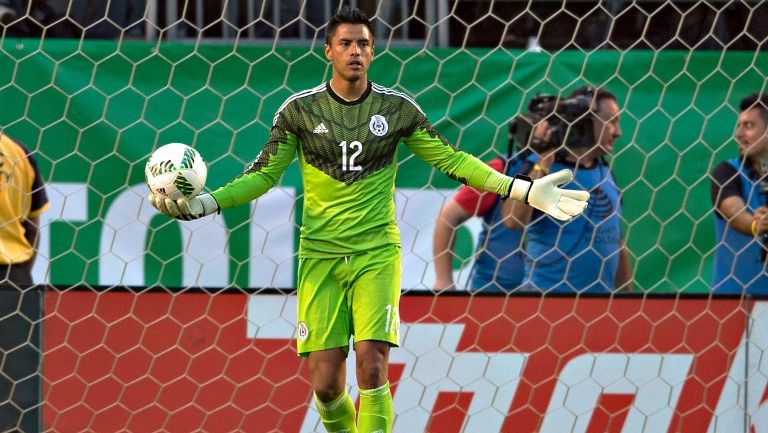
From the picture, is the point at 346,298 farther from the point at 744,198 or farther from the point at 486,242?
the point at 744,198

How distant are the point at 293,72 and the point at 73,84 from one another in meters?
1.07

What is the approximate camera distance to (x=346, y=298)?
4883 millimetres

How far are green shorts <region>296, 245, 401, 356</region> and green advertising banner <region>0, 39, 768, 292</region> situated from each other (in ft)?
5.80

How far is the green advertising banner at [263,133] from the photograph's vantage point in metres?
6.63

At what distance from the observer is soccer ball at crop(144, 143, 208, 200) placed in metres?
4.50

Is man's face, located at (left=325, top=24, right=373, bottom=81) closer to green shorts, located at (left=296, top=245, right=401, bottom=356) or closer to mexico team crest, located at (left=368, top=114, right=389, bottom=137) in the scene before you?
mexico team crest, located at (left=368, top=114, right=389, bottom=137)

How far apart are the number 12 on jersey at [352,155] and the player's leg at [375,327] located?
12.2 inches

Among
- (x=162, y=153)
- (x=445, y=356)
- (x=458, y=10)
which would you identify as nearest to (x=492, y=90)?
(x=458, y=10)

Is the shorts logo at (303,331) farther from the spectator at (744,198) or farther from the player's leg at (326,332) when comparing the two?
the spectator at (744,198)

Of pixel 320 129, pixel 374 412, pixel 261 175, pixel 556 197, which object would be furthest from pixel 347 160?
pixel 374 412

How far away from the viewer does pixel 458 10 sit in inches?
275

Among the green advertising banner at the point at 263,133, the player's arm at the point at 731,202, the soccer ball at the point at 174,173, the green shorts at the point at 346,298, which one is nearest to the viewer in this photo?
the soccer ball at the point at 174,173

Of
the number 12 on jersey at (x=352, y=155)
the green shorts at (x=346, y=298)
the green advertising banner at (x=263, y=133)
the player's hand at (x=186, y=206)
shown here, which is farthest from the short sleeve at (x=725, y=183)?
the player's hand at (x=186, y=206)

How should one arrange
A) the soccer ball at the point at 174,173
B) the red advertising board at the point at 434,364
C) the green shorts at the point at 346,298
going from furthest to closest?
the red advertising board at the point at 434,364
the green shorts at the point at 346,298
the soccer ball at the point at 174,173
